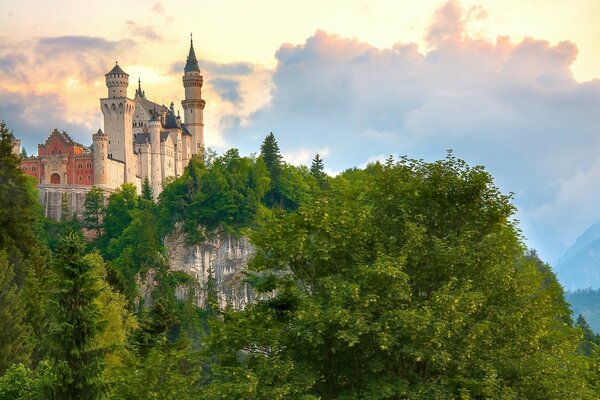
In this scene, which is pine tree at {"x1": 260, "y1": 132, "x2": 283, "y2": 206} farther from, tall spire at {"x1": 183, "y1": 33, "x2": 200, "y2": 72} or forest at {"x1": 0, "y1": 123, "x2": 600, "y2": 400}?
forest at {"x1": 0, "y1": 123, "x2": 600, "y2": 400}

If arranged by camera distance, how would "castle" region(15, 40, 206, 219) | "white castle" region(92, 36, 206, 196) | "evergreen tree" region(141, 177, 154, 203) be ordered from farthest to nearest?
"white castle" region(92, 36, 206, 196) → "castle" region(15, 40, 206, 219) → "evergreen tree" region(141, 177, 154, 203)

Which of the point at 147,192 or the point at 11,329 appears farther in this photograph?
the point at 147,192

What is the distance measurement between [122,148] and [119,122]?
14.9ft

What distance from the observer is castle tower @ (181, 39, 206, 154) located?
168 m

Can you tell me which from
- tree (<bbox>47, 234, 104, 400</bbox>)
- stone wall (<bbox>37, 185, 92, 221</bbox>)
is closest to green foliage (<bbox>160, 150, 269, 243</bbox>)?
stone wall (<bbox>37, 185, 92, 221</bbox>)

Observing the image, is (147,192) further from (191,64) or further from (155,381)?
(155,381)

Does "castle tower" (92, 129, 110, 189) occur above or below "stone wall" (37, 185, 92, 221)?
above

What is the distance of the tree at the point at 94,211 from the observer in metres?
138

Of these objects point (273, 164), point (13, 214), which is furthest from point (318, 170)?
point (13, 214)

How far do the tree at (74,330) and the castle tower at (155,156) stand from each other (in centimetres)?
13138

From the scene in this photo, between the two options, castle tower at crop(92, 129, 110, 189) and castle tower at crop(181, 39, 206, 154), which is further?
castle tower at crop(181, 39, 206, 154)

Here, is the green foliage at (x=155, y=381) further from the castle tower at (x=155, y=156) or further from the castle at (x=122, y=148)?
the castle tower at (x=155, y=156)

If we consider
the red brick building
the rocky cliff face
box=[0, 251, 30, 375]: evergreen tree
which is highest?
the red brick building

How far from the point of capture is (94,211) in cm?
13750
